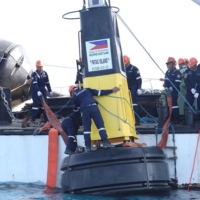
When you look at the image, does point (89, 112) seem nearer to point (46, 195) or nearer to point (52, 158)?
point (46, 195)

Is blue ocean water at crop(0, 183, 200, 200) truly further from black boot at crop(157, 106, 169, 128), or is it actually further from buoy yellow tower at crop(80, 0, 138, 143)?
black boot at crop(157, 106, 169, 128)

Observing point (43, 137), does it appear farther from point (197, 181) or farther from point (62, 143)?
point (197, 181)

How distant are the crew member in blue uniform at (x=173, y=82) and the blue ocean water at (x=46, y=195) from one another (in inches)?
76.1

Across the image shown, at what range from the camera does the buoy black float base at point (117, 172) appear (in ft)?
32.4

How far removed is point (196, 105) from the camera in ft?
39.9

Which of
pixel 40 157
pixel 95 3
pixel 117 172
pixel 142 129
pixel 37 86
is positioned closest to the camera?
pixel 117 172

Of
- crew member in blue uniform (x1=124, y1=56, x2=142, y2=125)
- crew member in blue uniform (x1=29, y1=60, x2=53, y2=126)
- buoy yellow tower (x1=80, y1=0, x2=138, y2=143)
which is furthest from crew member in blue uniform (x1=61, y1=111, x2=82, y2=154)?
crew member in blue uniform (x1=29, y1=60, x2=53, y2=126)

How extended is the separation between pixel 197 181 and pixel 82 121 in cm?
→ 242

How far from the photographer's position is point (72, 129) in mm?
10961

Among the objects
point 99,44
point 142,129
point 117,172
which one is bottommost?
point 117,172

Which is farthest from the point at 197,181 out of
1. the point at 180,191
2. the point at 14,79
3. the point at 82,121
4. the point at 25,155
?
the point at 14,79

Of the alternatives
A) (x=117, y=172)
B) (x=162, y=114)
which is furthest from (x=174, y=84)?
(x=117, y=172)

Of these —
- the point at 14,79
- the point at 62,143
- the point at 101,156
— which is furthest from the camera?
the point at 14,79

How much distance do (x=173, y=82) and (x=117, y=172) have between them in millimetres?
3335
